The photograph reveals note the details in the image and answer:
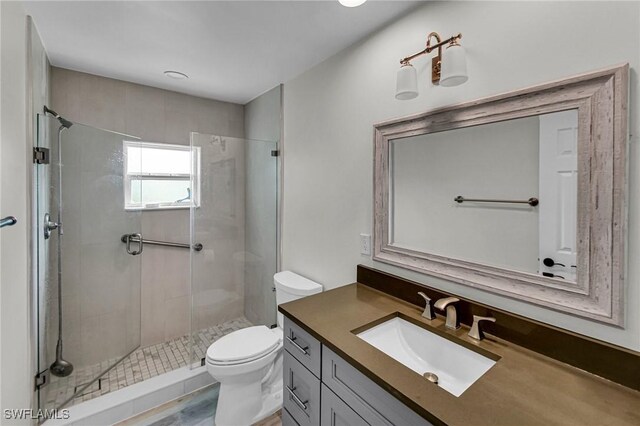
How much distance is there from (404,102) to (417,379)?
1.21m

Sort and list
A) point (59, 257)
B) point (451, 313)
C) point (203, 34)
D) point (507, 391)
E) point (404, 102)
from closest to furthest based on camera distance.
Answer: point (507, 391) < point (451, 313) < point (404, 102) < point (203, 34) < point (59, 257)

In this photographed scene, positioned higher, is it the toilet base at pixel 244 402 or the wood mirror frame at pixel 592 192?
the wood mirror frame at pixel 592 192

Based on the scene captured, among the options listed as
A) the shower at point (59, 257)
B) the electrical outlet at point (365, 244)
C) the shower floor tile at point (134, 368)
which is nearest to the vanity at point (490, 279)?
the electrical outlet at point (365, 244)

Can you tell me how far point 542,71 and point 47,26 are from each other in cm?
243

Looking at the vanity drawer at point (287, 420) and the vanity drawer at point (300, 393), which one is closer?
the vanity drawer at point (300, 393)

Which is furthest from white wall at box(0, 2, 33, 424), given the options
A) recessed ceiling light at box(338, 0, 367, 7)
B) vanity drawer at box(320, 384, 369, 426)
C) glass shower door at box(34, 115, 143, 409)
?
recessed ceiling light at box(338, 0, 367, 7)

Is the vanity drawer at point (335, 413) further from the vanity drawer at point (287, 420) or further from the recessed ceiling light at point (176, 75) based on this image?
the recessed ceiling light at point (176, 75)

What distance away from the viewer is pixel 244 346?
1.81 metres

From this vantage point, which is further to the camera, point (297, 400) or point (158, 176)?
point (158, 176)

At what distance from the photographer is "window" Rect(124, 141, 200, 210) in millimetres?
2393

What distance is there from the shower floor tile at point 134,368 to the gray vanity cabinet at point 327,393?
1370 millimetres

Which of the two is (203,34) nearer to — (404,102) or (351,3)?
(351,3)

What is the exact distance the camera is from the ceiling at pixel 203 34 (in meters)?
1.42

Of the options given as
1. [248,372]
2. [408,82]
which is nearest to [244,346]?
[248,372]
